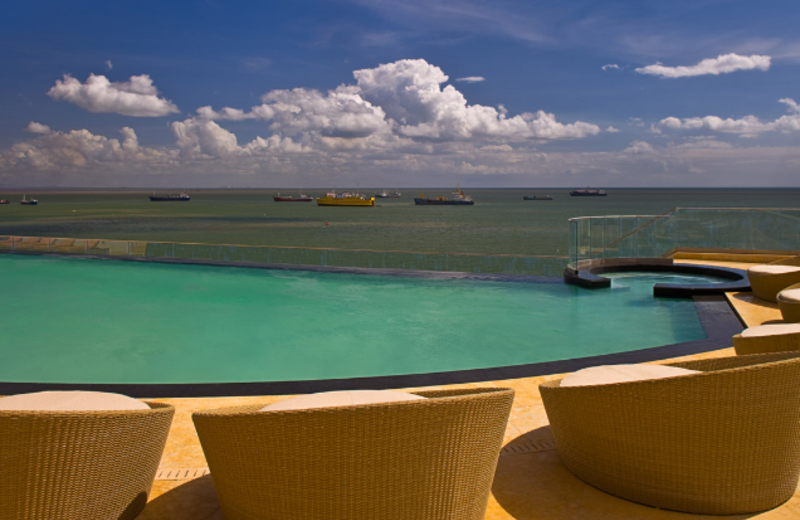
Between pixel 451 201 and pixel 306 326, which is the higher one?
pixel 451 201

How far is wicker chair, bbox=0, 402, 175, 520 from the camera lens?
200cm

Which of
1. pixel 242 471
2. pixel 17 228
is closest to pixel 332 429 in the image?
pixel 242 471

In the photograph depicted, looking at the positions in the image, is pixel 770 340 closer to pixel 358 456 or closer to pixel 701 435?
pixel 701 435

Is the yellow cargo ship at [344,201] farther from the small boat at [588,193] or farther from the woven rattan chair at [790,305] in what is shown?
the woven rattan chair at [790,305]

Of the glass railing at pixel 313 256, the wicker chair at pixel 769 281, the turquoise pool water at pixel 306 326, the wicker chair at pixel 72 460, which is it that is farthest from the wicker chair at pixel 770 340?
the glass railing at pixel 313 256

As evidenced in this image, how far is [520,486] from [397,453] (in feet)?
3.51

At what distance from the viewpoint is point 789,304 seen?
562 cm

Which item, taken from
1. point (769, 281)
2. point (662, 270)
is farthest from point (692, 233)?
point (769, 281)

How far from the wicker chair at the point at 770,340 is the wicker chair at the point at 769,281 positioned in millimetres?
4188

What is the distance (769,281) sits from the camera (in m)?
7.84

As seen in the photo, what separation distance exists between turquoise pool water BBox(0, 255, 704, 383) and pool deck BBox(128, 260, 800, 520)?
Answer: 2.29m

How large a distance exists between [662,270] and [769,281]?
3.88 meters

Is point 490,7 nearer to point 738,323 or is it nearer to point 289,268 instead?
point 289,268

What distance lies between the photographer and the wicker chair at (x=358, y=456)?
2.01 meters
